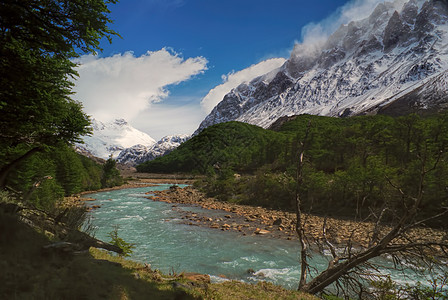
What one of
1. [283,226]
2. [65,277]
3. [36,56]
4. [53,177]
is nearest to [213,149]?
[53,177]

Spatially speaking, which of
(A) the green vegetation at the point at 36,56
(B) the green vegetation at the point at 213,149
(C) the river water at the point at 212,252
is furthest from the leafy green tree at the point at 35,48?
(B) the green vegetation at the point at 213,149

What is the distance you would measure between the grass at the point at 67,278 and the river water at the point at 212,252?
403 cm

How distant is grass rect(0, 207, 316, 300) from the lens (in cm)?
507

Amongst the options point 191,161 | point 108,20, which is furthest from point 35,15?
point 191,161

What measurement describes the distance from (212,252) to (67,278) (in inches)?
476

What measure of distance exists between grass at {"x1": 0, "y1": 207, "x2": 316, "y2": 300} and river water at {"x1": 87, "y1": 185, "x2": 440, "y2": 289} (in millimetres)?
4027

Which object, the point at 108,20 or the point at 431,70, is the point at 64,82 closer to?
the point at 108,20

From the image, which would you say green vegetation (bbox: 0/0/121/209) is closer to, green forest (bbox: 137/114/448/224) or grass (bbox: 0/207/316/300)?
grass (bbox: 0/207/316/300)

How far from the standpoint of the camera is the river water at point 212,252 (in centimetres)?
1331

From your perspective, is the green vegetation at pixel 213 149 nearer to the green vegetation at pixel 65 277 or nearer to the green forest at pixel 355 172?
the green forest at pixel 355 172

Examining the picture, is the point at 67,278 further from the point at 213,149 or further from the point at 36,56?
the point at 213,149

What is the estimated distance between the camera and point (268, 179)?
1570 inches

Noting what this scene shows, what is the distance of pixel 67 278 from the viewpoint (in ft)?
18.8

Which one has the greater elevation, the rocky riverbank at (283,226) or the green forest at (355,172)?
the green forest at (355,172)
